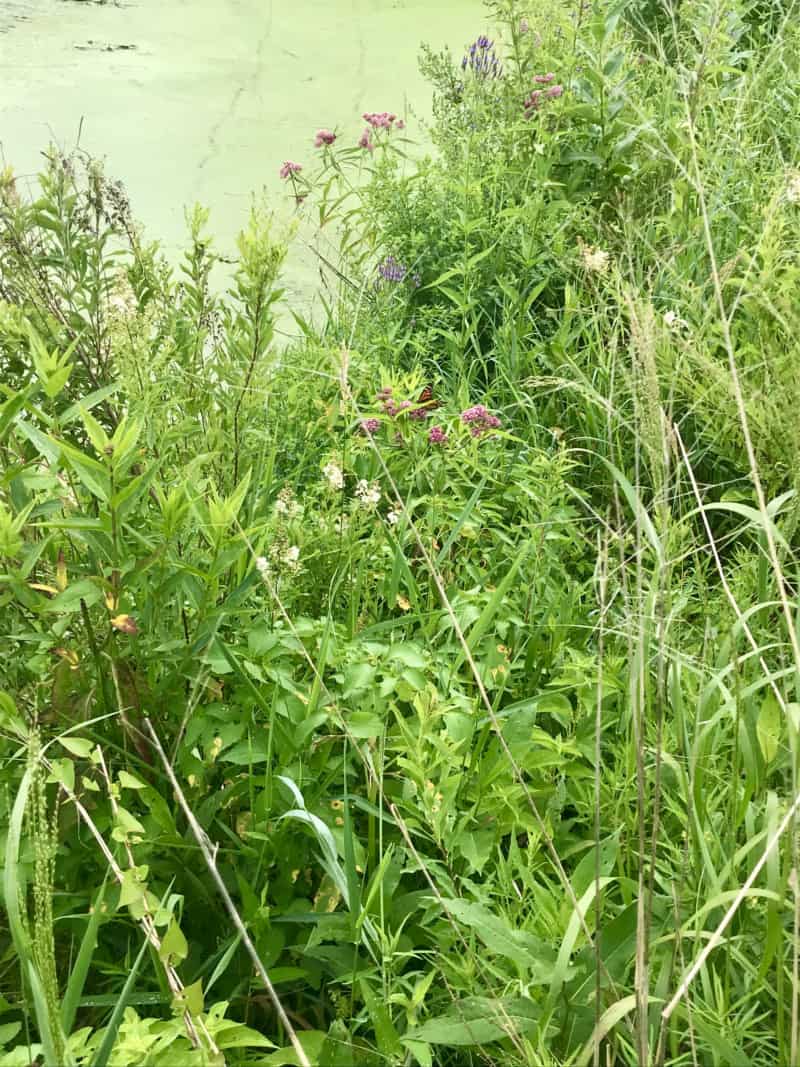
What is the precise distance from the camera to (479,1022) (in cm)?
85

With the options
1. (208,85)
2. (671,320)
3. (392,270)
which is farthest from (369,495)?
(208,85)

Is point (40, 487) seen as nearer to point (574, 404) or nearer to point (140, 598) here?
point (140, 598)

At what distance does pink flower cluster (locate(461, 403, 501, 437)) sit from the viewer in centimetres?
160

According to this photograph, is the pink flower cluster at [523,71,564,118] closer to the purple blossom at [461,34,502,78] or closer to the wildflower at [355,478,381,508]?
the purple blossom at [461,34,502,78]

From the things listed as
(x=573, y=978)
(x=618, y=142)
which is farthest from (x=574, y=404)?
(x=573, y=978)

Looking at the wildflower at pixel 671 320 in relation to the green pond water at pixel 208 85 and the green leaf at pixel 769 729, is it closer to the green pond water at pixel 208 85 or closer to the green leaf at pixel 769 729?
the green leaf at pixel 769 729

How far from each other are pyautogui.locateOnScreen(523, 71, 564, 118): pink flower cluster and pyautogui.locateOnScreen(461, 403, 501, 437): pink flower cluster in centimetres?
87

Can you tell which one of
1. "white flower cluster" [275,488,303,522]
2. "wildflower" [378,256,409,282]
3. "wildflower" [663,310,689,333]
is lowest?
"white flower cluster" [275,488,303,522]

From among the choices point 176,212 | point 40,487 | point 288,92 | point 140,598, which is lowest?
point 140,598

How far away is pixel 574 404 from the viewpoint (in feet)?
6.31

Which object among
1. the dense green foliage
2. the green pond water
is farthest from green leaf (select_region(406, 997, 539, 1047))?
the green pond water

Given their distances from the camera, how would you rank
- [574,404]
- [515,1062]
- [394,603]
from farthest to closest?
1. [574,404]
2. [394,603]
3. [515,1062]

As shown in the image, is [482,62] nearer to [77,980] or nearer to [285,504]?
[285,504]

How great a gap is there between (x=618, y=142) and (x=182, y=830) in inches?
65.1
